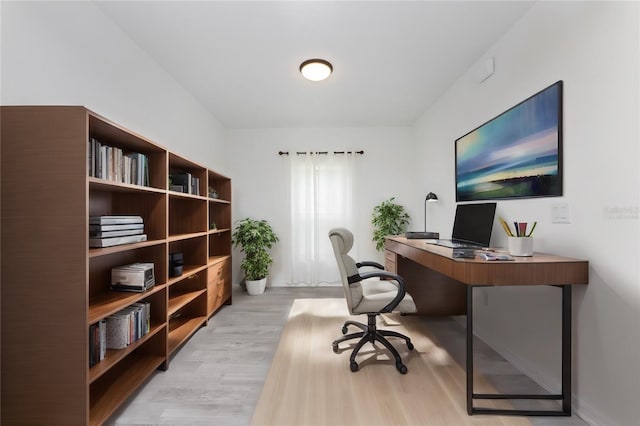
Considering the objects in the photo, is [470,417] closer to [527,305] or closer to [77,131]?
[527,305]

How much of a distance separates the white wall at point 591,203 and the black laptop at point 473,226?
184 millimetres

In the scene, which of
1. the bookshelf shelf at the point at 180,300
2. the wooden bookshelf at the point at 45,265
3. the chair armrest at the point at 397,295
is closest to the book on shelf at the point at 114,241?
the wooden bookshelf at the point at 45,265

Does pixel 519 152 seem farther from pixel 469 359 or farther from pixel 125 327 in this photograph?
pixel 125 327

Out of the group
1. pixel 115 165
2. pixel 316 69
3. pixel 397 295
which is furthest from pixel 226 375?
pixel 316 69

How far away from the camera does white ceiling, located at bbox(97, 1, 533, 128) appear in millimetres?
1946

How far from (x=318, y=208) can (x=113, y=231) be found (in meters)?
3.07

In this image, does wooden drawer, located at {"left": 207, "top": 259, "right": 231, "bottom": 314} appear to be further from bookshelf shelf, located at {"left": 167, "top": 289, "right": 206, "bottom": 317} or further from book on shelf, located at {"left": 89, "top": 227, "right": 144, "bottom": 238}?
book on shelf, located at {"left": 89, "top": 227, "right": 144, "bottom": 238}

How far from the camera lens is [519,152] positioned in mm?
2043

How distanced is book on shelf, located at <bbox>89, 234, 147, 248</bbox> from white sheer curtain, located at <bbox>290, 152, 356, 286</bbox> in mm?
2749

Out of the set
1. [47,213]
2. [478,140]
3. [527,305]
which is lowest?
[527,305]

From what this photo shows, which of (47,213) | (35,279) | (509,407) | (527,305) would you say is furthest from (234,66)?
(509,407)

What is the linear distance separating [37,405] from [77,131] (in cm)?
134

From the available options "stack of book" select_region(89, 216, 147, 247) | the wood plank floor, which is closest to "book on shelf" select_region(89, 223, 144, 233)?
"stack of book" select_region(89, 216, 147, 247)

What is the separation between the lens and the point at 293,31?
217 centimetres
